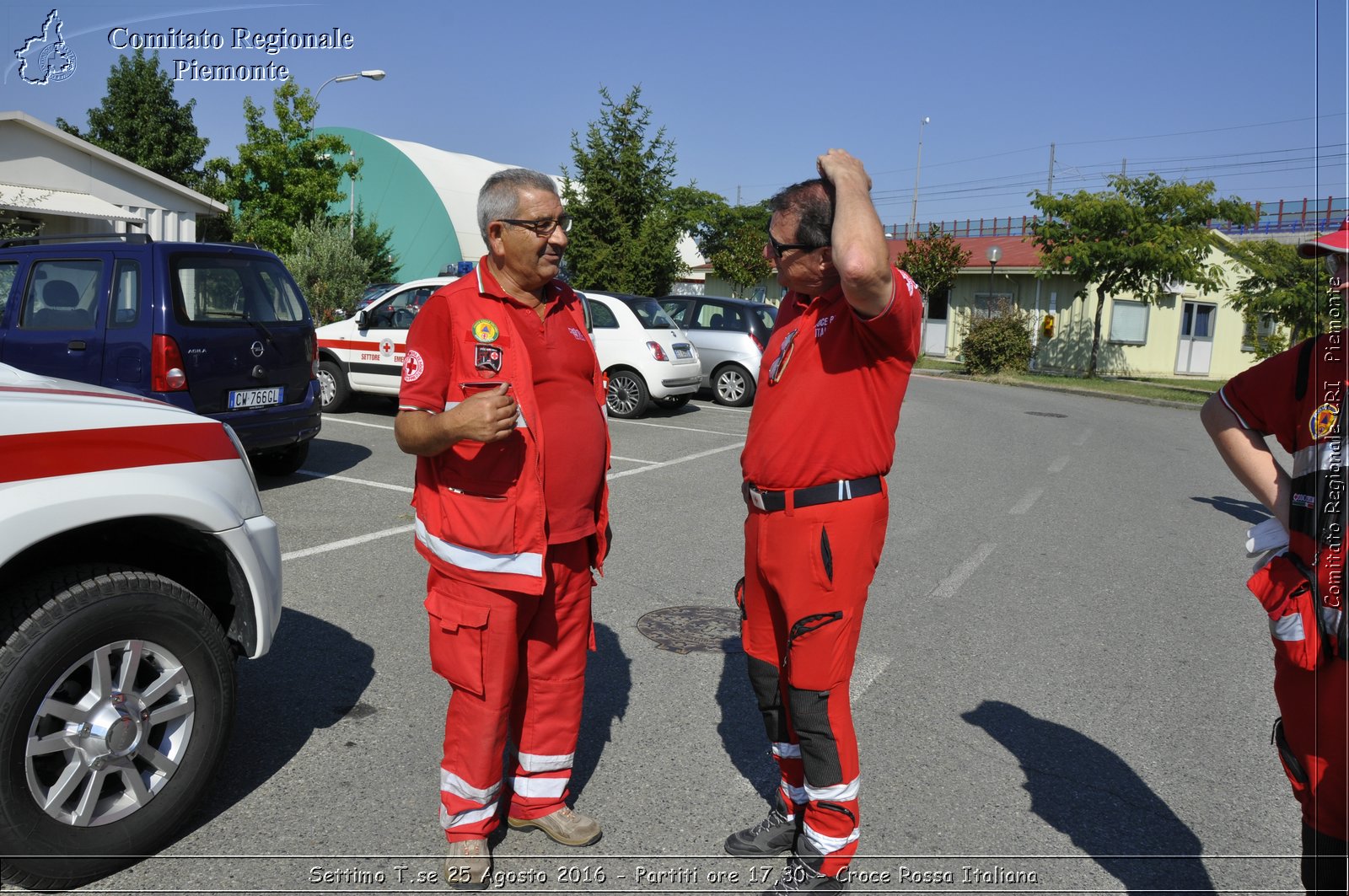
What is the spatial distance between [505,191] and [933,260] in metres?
31.0

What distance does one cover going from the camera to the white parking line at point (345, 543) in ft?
20.6

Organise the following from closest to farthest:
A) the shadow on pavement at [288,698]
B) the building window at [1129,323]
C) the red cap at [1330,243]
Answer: the red cap at [1330,243] < the shadow on pavement at [288,698] < the building window at [1129,323]

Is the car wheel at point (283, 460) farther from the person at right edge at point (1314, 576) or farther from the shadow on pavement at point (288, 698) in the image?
the person at right edge at point (1314, 576)

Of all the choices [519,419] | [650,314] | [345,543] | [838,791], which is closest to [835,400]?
[519,419]

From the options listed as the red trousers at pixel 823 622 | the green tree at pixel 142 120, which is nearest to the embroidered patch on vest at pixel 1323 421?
the red trousers at pixel 823 622

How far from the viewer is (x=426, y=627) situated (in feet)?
16.4

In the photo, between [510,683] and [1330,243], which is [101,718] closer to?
[510,683]

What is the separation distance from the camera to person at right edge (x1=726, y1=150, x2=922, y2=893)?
2.69 m

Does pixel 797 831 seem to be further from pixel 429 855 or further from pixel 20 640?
pixel 20 640

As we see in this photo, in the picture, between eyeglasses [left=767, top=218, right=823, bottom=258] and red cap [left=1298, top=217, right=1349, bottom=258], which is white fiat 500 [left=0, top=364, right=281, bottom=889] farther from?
red cap [left=1298, top=217, right=1349, bottom=258]

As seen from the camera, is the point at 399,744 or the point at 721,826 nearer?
the point at 721,826

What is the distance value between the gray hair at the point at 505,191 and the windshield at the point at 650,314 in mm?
10994

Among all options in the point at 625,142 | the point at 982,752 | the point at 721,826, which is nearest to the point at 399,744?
the point at 721,826

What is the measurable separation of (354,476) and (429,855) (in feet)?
21.2
